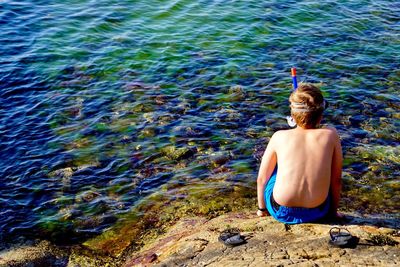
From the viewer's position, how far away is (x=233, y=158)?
1009cm

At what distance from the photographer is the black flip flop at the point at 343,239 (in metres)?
5.53

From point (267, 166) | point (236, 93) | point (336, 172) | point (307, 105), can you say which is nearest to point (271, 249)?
point (267, 166)

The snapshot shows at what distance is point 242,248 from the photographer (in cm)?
601

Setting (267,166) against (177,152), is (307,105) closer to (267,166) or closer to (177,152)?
(267,166)

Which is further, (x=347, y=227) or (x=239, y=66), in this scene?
(x=239, y=66)

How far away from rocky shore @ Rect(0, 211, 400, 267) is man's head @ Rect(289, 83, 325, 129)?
142cm

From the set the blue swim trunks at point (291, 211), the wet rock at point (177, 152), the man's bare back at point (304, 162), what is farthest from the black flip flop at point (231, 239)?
the wet rock at point (177, 152)

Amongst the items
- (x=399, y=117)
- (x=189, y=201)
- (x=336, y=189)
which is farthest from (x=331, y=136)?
(x=399, y=117)

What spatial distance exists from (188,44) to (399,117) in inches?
279

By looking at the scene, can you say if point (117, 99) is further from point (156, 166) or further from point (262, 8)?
point (262, 8)

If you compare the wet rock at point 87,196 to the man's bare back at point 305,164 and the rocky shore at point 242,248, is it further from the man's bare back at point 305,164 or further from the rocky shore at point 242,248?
the man's bare back at point 305,164

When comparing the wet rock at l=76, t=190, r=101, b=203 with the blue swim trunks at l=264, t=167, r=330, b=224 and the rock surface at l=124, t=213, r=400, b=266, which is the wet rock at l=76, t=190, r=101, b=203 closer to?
the rock surface at l=124, t=213, r=400, b=266

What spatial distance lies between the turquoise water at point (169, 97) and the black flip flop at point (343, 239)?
270cm

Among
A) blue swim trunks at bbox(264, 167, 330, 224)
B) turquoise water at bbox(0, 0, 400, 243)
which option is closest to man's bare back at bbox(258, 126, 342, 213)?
blue swim trunks at bbox(264, 167, 330, 224)
